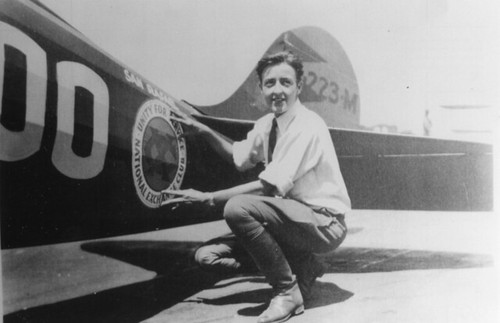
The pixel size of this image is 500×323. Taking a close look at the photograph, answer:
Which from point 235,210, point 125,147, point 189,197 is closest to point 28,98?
point 125,147

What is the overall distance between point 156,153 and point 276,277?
770 millimetres

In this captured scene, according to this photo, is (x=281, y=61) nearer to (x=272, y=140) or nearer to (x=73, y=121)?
(x=272, y=140)

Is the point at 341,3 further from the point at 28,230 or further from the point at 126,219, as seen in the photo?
the point at 28,230

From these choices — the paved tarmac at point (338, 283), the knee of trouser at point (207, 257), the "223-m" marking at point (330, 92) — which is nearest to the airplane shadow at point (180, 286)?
the paved tarmac at point (338, 283)

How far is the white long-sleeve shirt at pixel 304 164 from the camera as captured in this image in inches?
72.7

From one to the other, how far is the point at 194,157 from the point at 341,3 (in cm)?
101

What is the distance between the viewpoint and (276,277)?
184 centimetres

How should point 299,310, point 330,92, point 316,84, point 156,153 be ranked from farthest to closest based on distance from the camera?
point 330,92, point 316,84, point 156,153, point 299,310

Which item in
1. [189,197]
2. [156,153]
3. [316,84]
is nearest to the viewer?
[189,197]

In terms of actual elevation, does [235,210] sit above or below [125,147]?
below

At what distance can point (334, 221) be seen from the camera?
191 centimetres

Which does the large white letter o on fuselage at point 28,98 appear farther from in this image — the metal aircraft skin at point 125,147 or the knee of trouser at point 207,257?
the knee of trouser at point 207,257

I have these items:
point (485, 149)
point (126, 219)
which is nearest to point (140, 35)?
point (126, 219)

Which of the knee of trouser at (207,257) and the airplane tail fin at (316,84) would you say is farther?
the airplane tail fin at (316,84)
